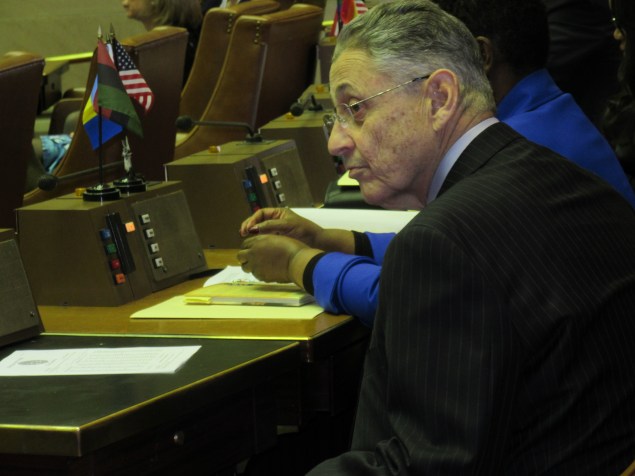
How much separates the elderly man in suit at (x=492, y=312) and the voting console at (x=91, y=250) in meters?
0.97

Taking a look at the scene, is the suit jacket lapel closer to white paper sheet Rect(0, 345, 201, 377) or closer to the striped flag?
white paper sheet Rect(0, 345, 201, 377)

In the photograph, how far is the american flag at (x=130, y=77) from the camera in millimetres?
2965

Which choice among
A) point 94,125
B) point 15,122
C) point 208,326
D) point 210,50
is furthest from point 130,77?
point 210,50

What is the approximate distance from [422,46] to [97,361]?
2.41 feet

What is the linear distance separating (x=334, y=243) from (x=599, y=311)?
1213mm

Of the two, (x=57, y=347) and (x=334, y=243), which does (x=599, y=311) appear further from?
(x=334, y=243)

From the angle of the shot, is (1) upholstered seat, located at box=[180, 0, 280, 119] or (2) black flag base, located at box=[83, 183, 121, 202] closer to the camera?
(2) black flag base, located at box=[83, 183, 121, 202]

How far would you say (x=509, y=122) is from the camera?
2.44 meters

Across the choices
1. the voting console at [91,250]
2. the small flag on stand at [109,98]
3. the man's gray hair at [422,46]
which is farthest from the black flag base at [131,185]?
the man's gray hair at [422,46]

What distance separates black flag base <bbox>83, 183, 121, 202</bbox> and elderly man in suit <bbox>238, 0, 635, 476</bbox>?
39.6 inches

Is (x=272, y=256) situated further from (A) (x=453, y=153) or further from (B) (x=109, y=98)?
(A) (x=453, y=153)

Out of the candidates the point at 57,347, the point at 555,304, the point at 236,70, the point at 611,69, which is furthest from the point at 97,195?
the point at 236,70

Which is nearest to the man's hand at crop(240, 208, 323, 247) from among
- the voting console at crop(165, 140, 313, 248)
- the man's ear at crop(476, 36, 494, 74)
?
the voting console at crop(165, 140, 313, 248)

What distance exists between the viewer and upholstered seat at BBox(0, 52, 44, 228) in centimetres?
359
